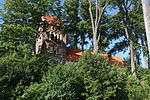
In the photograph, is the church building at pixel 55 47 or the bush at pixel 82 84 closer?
the bush at pixel 82 84

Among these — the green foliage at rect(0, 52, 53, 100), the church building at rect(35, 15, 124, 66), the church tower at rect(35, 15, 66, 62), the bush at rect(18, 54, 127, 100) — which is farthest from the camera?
the church building at rect(35, 15, 124, 66)

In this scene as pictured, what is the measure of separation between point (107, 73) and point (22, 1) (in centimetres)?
1793

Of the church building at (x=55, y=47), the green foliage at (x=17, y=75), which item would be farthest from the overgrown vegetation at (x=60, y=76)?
the church building at (x=55, y=47)

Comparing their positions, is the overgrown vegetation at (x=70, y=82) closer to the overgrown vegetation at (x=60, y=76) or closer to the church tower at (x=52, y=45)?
the overgrown vegetation at (x=60, y=76)

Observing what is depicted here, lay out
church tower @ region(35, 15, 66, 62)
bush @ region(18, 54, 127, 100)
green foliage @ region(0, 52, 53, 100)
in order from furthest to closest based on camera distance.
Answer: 1. church tower @ region(35, 15, 66, 62)
2. green foliage @ region(0, 52, 53, 100)
3. bush @ region(18, 54, 127, 100)

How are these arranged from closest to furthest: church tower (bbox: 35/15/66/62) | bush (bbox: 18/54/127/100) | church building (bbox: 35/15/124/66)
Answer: bush (bbox: 18/54/127/100)
church tower (bbox: 35/15/66/62)
church building (bbox: 35/15/124/66)

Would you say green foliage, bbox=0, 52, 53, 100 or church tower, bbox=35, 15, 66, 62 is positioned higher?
church tower, bbox=35, 15, 66, 62

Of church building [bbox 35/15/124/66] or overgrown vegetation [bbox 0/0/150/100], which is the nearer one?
overgrown vegetation [bbox 0/0/150/100]

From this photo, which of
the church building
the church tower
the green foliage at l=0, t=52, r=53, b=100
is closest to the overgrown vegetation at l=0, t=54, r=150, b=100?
the green foliage at l=0, t=52, r=53, b=100

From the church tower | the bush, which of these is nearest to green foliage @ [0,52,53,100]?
the bush

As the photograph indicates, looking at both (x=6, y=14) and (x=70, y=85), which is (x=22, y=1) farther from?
(x=70, y=85)

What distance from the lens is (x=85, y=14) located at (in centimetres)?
3023

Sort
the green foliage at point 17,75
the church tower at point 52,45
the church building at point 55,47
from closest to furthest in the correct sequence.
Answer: the green foliage at point 17,75 < the church tower at point 52,45 < the church building at point 55,47

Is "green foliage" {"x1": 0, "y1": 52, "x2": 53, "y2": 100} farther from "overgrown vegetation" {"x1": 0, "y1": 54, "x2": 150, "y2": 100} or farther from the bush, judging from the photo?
the bush
